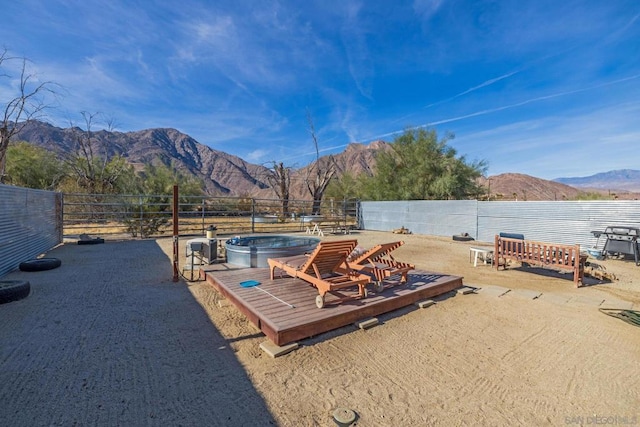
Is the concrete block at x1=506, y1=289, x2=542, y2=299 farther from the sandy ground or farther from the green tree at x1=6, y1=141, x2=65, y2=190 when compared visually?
the green tree at x1=6, y1=141, x2=65, y2=190

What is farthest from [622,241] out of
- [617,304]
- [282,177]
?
[282,177]

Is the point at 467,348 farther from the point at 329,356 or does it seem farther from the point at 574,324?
the point at 574,324

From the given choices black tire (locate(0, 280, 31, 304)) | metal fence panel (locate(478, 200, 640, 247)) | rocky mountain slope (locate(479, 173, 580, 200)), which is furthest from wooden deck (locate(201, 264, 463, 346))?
rocky mountain slope (locate(479, 173, 580, 200))

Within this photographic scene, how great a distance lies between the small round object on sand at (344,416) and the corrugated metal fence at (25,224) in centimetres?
595

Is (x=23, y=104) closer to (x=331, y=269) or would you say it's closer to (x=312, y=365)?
(x=331, y=269)

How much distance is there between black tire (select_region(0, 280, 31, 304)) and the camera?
3477 millimetres

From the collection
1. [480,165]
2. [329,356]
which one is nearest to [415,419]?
[329,356]

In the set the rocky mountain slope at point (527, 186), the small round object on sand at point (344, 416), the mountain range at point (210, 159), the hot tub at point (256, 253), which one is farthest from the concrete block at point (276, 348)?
the rocky mountain slope at point (527, 186)

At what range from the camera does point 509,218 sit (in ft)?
32.4

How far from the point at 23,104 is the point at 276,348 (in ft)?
52.0

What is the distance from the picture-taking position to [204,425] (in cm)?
166

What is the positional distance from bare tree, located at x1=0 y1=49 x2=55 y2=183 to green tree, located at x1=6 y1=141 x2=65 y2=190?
5010mm

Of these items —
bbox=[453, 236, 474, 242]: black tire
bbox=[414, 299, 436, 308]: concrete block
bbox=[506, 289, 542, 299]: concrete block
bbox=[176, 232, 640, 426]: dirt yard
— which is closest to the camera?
bbox=[176, 232, 640, 426]: dirt yard

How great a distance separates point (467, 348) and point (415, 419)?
1206 mm
